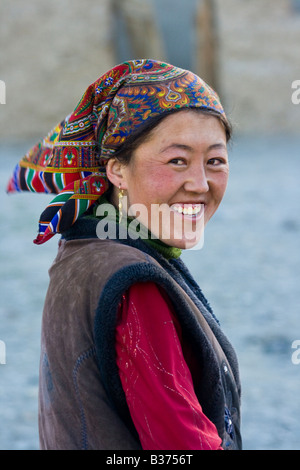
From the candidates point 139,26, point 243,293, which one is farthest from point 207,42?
point 243,293

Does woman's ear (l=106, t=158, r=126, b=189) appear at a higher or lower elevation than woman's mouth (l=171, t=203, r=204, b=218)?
higher

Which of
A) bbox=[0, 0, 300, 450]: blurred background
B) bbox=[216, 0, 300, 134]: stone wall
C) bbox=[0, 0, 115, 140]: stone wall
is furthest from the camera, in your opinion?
bbox=[216, 0, 300, 134]: stone wall

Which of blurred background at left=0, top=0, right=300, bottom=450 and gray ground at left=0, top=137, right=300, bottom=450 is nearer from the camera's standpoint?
gray ground at left=0, top=137, right=300, bottom=450

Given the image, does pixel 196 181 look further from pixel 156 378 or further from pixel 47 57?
pixel 47 57

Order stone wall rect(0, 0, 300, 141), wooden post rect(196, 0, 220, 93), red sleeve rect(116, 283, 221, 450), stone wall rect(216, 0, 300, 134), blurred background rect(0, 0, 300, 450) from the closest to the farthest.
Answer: red sleeve rect(116, 283, 221, 450)
blurred background rect(0, 0, 300, 450)
stone wall rect(0, 0, 300, 141)
stone wall rect(216, 0, 300, 134)
wooden post rect(196, 0, 220, 93)

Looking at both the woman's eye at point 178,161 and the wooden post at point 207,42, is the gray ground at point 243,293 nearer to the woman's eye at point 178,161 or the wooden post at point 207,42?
the woman's eye at point 178,161

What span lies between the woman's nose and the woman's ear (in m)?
0.16

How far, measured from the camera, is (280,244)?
7.34 meters

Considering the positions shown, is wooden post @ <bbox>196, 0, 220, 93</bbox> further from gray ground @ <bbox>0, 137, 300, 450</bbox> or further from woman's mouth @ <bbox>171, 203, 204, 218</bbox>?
woman's mouth @ <bbox>171, 203, 204, 218</bbox>

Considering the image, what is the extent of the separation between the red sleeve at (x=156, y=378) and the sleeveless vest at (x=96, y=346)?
0.03m

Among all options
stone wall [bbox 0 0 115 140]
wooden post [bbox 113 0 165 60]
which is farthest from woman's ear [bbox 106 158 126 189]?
wooden post [bbox 113 0 165 60]

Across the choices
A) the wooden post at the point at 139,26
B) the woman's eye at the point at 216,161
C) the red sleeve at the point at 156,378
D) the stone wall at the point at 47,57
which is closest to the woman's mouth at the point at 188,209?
the woman's eye at the point at 216,161

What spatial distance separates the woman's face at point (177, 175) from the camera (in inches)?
62.2

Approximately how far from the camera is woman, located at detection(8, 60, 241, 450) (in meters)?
1.42
